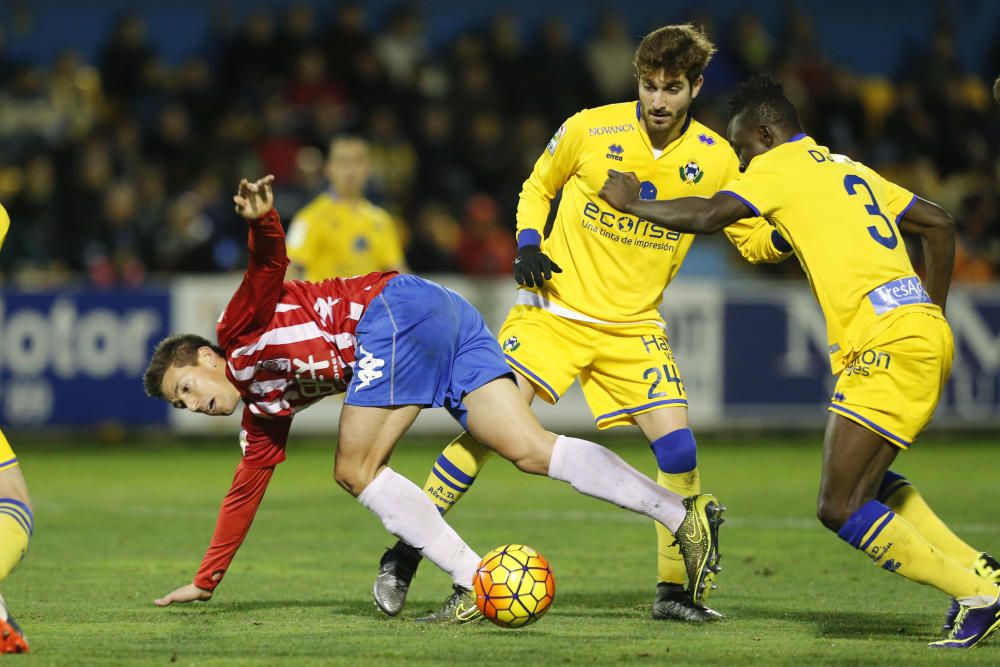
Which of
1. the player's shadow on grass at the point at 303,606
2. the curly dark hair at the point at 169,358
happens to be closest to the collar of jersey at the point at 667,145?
the curly dark hair at the point at 169,358

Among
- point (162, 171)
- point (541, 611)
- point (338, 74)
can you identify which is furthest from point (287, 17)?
point (541, 611)

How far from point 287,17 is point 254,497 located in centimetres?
1272

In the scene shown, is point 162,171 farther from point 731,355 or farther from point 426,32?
point 731,355

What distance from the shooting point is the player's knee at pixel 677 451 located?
22.0 ft

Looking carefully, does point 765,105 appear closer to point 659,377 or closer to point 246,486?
point 659,377

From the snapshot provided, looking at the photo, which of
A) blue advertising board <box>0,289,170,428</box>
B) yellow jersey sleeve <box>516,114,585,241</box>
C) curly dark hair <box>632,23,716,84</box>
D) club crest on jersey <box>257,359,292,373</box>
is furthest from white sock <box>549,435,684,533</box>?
blue advertising board <box>0,289,170,428</box>

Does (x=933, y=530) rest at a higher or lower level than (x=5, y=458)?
lower

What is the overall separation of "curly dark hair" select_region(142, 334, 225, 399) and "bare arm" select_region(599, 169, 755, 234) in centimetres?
175

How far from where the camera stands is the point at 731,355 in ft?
50.2

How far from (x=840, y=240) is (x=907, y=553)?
4.00 ft

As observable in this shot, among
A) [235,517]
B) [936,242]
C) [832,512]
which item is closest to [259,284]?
[235,517]

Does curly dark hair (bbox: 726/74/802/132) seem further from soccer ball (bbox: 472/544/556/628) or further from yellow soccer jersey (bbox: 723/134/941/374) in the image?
soccer ball (bbox: 472/544/556/628)

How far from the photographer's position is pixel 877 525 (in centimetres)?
575

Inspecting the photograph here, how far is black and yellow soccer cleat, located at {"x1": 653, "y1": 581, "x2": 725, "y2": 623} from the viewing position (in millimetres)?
6465
